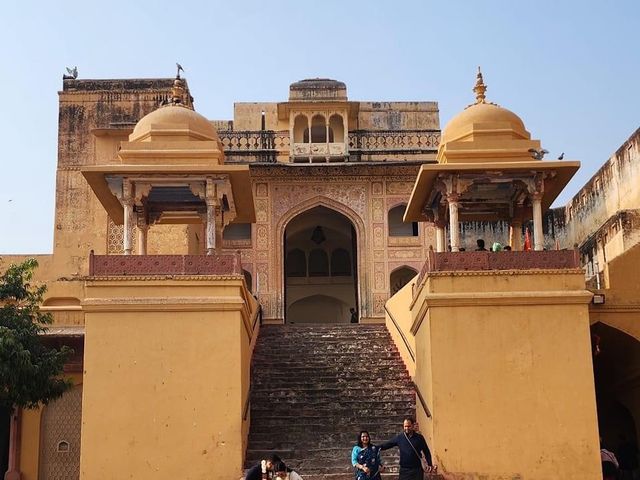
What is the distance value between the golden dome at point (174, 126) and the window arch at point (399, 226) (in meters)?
8.05

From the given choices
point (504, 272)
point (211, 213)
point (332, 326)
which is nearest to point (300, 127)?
point (332, 326)

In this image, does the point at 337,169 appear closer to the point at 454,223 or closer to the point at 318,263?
the point at 318,263

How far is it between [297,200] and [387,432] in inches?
368

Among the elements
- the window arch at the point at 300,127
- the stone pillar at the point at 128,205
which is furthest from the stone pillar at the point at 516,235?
the window arch at the point at 300,127

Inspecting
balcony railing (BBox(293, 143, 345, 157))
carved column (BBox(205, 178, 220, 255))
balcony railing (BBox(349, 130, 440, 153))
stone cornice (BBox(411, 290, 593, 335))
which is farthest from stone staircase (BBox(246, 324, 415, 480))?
balcony railing (BBox(349, 130, 440, 153))

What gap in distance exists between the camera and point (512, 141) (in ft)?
53.8

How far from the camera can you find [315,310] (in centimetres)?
2945

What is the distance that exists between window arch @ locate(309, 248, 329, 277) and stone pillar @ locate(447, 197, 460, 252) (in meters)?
13.3

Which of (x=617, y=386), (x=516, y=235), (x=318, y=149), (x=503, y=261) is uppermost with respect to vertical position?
(x=318, y=149)

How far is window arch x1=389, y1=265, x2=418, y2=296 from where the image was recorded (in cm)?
2438

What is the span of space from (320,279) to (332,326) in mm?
8620

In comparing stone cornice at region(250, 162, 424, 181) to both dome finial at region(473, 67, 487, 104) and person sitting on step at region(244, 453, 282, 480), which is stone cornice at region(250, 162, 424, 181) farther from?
person sitting on step at region(244, 453, 282, 480)

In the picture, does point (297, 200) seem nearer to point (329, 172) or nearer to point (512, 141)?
point (329, 172)

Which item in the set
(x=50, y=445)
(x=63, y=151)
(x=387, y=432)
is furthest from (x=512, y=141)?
(x=63, y=151)
